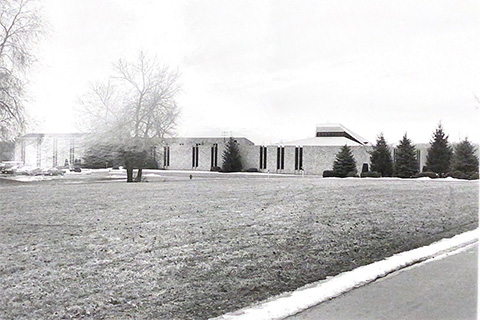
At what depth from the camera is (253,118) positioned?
7.34 feet

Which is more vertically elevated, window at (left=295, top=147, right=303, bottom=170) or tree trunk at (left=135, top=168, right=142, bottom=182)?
window at (left=295, top=147, right=303, bottom=170)

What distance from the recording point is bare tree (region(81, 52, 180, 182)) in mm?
1824

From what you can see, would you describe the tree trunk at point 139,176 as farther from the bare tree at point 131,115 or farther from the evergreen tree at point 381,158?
the evergreen tree at point 381,158

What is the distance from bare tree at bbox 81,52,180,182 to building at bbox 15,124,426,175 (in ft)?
0.22

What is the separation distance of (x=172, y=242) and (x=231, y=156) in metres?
0.54

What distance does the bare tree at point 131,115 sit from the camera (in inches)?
71.8

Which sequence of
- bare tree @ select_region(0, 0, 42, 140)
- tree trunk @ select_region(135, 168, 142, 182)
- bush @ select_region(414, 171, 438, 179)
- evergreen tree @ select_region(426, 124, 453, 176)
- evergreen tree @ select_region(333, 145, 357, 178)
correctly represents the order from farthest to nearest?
bush @ select_region(414, 171, 438, 179) < evergreen tree @ select_region(426, 124, 453, 176) < evergreen tree @ select_region(333, 145, 357, 178) < tree trunk @ select_region(135, 168, 142, 182) < bare tree @ select_region(0, 0, 42, 140)

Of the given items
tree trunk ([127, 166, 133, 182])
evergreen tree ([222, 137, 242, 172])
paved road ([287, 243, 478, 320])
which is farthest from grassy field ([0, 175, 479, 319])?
paved road ([287, 243, 478, 320])

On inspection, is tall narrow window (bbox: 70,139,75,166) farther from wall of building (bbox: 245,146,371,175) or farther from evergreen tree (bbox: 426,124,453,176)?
evergreen tree (bbox: 426,124,453,176)

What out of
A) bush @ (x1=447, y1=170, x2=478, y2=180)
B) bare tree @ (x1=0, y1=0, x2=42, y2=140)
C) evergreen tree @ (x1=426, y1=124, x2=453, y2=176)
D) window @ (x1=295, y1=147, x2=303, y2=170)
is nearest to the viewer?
bare tree @ (x1=0, y1=0, x2=42, y2=140)

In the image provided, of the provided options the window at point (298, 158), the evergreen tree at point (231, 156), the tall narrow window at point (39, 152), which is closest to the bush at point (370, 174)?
the window at point (298, 158)

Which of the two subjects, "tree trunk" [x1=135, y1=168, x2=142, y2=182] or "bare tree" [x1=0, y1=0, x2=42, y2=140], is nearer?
"bare tree" [x1=0, y1=0, x2=42, y2=140]

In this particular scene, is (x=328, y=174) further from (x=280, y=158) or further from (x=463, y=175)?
(x=463, y=175)

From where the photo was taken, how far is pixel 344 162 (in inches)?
86.6
